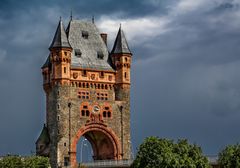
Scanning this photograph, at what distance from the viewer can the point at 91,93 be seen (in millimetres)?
169375

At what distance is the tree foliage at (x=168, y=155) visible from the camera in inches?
4902

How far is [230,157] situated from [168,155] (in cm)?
1072

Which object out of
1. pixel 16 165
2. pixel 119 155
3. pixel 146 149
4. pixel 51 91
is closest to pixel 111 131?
pixel 119 155

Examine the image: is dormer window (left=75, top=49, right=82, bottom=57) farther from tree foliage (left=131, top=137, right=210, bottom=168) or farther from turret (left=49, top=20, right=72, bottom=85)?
tree foliage (left=131, top=137, right=210, bottom=168)

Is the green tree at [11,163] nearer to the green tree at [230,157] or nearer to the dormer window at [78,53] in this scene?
the dormer window at [78,53]

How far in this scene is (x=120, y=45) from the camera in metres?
175

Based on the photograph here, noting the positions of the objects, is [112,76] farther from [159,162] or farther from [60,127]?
[159,162]

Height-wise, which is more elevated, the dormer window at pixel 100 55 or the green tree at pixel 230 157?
the dormer window at pixel 100 55

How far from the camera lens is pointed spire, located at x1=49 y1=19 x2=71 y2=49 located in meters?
167

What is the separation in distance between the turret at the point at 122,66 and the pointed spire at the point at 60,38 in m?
12.4

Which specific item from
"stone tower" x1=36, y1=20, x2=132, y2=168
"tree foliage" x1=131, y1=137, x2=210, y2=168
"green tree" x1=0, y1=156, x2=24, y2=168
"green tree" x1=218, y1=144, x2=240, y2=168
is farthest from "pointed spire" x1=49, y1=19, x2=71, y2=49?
"green tree" x1=218, y1=144, x2=240, y2=168

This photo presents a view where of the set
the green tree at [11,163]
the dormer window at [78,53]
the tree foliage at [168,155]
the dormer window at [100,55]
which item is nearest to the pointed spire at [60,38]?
the dormer window at [78,53]

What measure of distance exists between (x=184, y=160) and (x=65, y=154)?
148 ft

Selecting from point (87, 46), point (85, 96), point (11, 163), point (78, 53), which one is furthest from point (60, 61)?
point (11, 163)
